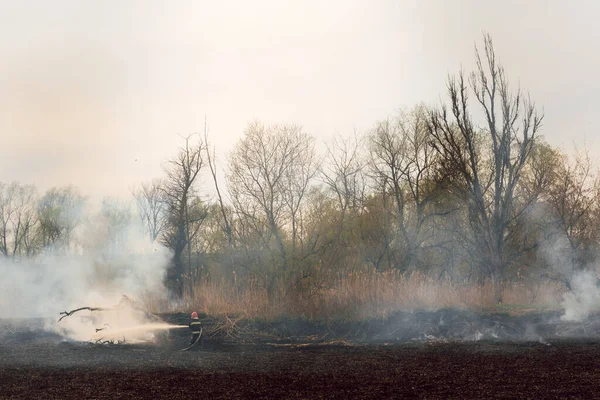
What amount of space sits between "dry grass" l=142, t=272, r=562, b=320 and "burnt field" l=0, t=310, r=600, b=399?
19.5 inches

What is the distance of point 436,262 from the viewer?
3120 cm

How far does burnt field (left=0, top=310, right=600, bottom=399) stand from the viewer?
1010cm

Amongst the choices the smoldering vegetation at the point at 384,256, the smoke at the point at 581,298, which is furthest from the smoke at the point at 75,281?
the smoke at the point at 581,298

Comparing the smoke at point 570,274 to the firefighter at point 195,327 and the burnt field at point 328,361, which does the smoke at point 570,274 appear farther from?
the firefighter at point 195,327

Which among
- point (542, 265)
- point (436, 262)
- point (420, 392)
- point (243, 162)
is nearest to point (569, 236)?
point (542, 265)

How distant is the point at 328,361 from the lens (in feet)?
45.6

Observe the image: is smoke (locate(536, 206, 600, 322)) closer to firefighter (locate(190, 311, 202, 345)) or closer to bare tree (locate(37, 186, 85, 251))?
firefighter (locate(190, 311, 202, 345))

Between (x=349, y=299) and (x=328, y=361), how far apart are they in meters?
5.66

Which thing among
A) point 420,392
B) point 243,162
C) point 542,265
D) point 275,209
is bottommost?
point 420,392


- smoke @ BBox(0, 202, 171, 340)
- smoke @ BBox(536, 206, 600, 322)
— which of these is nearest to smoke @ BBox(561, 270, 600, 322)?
smoke @ BBox(536, 206, 600, 322)

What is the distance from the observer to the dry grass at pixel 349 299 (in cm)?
1928

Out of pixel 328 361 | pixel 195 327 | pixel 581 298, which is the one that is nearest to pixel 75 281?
pixel 195 327

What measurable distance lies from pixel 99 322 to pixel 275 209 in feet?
36.1

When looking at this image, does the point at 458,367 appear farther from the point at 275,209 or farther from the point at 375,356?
the point at 275,209
